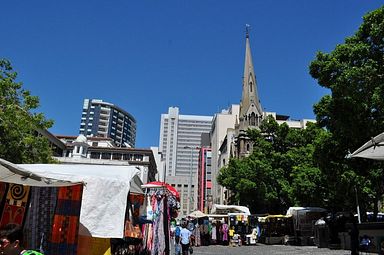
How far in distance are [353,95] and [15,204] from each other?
1355cm

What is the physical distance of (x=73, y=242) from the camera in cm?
813

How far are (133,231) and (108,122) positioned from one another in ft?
564

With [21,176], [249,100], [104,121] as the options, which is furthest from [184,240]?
[104,121]

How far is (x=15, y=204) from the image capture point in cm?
827

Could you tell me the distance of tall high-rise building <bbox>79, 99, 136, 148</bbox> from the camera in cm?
17750

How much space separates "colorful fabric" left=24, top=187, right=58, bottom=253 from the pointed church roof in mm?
67049

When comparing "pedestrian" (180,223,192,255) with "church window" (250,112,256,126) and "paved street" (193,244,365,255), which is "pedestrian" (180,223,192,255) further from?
"church window" (250,112,256,126)

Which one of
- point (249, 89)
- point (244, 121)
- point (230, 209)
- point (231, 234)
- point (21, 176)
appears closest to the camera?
point (21, 176)

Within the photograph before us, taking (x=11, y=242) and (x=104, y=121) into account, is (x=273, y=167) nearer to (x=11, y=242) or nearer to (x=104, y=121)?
(x=11, y=242)

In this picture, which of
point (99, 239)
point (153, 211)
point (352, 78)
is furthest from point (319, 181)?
point (99, 239)

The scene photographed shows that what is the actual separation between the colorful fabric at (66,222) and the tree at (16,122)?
14.1 metres

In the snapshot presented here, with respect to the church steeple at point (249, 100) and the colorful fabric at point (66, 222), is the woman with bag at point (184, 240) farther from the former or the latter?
the church steeple at point (249, 100)

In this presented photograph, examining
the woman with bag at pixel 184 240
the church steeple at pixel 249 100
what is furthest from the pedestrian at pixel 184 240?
the church steeple at pixel 249 100

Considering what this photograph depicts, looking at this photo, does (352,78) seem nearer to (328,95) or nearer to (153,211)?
(328,95)
